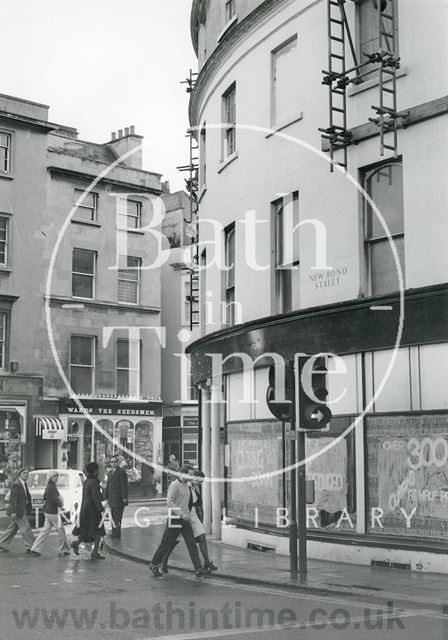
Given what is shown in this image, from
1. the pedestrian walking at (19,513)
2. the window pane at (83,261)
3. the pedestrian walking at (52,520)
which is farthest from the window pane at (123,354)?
the pedestrian walking at (52,520)

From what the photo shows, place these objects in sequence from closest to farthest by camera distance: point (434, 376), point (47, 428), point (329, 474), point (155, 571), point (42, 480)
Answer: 1. point (434, 376)
2. point (155, 571)
3. point (329, 474)
4. point (42, 480)
5. point (47, 428)

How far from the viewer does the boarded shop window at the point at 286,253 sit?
55.6 ft

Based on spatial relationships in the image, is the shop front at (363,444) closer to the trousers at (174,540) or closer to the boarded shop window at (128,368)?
the trousers at (174,540)

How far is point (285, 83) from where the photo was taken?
17406 mm

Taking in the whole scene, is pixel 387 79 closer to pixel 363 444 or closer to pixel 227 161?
pixel 227 161

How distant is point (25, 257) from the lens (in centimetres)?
3525

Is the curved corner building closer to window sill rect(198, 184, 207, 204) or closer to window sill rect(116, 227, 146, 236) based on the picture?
window sill rect(198, 184, 207, 204)

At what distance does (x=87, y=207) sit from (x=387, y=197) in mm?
24552

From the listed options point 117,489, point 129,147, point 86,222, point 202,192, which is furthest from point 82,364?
point 117,489

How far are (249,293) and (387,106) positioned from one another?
5.10 meters

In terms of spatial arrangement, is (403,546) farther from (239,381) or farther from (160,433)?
(160,433)

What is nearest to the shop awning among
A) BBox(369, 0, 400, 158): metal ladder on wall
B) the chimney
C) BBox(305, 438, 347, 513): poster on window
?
the chimney

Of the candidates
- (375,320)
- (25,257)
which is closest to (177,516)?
(375,320)

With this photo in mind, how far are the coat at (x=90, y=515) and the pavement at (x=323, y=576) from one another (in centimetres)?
87
